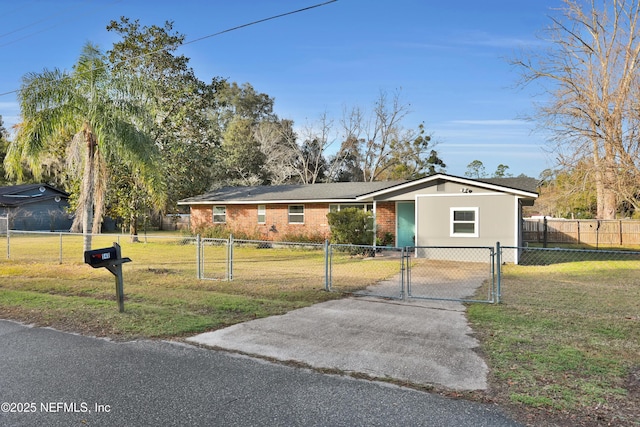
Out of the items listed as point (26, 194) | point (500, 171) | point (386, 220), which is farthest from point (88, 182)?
point (500, 171)

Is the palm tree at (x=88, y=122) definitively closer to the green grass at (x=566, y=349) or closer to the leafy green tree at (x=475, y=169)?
the green grass at (x=566, y=349)

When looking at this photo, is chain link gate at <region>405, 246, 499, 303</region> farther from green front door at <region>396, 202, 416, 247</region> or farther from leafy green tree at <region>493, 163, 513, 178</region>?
leafy green tree at <region>493, 163, 513, 178</region>

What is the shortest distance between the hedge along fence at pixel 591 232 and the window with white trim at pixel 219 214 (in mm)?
17508

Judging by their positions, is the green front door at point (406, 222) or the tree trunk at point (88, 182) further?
the green front door at point (406, 222)

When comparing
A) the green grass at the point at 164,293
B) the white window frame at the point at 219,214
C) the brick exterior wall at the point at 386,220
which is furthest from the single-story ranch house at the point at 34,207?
the brick exterior wall at the point at 386,220

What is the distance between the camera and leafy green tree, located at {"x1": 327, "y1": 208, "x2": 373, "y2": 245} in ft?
58.4

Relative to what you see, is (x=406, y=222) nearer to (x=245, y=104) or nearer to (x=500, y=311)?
(x=500, y=311)

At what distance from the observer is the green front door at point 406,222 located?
19.5m

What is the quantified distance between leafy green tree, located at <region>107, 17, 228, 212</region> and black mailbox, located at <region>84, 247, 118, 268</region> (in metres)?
17.4

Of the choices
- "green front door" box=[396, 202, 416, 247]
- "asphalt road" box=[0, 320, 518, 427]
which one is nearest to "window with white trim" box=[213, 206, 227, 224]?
"green front door" box=[396, 202, 416, 247]

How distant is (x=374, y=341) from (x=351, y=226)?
12094mm

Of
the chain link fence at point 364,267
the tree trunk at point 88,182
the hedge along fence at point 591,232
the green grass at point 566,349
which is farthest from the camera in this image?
the hedge along fence at point 591,232

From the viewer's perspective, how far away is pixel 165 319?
6738mm

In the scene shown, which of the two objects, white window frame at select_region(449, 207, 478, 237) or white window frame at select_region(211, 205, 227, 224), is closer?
white window frame at select_region(449, 207, 478, 237)
